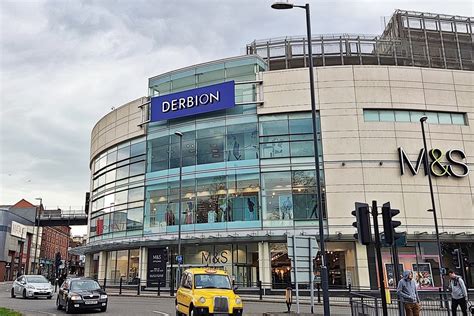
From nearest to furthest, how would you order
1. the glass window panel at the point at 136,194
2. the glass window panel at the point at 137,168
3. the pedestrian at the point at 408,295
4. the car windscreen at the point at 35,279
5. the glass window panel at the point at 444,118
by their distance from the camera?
the pedestrian at the point at 408,295 → the car windscreen at the point at 35,279 → the glass window panel at the point at 444,118 → the glass window panel at the point at 136,194 → the glass window panel at the point at 137,168

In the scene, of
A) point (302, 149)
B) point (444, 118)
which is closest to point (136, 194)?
point (302, 149)

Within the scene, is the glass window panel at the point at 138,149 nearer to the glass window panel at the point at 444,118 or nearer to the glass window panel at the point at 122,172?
the glass window panel at the point at 122,172

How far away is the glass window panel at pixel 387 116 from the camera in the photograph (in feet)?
110

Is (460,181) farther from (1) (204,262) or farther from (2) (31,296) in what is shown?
(2) (31,296)

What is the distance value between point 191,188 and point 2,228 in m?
50.0

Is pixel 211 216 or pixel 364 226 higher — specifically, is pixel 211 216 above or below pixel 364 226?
above

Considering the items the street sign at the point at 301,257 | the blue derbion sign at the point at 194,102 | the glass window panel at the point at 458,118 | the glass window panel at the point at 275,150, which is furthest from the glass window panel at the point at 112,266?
the glass window panel at the point at 458,118

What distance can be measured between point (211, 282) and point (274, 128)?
20591 mm

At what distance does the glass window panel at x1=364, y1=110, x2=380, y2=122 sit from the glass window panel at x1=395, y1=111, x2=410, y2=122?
58.5 inches

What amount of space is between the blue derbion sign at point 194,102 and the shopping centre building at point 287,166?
3.6 inches

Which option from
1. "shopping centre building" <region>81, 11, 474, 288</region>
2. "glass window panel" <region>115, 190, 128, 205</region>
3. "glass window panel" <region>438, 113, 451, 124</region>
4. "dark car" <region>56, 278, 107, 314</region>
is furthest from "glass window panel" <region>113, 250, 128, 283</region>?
"glass window panel" <region>438, 113, 451, 124</region>

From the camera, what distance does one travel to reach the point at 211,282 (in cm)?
1502

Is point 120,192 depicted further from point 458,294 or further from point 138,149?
point 458,294

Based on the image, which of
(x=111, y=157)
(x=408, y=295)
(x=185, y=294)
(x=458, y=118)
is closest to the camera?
(x=408, y=295)
